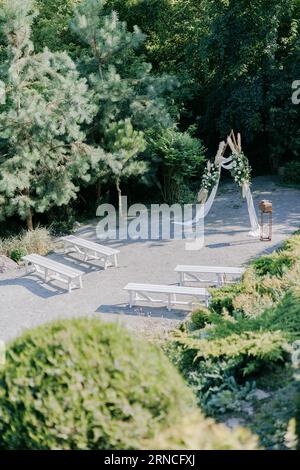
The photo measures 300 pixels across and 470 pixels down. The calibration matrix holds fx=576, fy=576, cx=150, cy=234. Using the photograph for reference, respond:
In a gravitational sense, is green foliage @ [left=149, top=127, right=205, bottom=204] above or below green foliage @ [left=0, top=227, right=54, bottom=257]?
above

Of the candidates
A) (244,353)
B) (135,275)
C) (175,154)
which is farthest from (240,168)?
(244,353)

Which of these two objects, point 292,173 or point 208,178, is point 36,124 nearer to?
point 208,178

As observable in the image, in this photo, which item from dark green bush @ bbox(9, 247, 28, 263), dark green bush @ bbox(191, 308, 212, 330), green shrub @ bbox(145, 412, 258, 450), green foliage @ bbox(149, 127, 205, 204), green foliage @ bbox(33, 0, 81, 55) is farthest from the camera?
green foliage @ bbox(33, 0, 81, 55)

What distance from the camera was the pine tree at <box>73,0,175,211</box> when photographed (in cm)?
1584

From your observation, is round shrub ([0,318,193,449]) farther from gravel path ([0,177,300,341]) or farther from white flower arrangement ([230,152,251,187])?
white flower arrangement ([230,152,251,187])

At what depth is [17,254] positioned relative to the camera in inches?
552

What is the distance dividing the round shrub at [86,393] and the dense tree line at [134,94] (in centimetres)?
1024

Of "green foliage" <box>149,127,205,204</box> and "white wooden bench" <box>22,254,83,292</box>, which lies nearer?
"white wooden bench" <box>22,254,83,292</box>

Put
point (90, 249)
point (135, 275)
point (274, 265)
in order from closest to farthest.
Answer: point (274, 265), point (135, 275), point (90, 249)

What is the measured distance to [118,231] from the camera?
15.7 metres

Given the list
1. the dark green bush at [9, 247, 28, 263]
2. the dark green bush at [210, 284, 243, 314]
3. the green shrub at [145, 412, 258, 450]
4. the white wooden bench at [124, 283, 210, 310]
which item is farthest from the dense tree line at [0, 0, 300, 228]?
the green shrub at [145, 412, 258, 450]

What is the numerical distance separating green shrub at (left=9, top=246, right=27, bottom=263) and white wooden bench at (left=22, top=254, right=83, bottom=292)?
0.63 m

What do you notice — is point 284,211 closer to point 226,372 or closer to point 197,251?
point 197,251

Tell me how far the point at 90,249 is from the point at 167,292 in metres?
3.47
